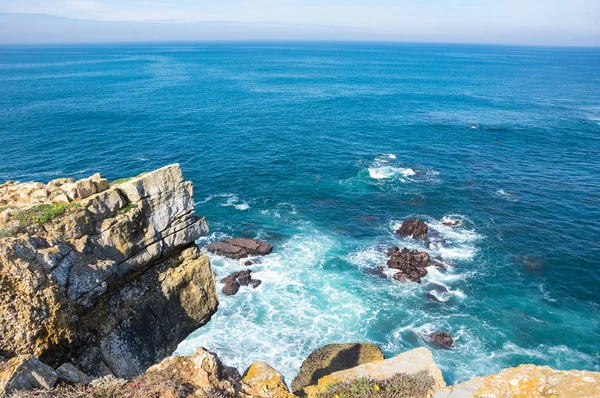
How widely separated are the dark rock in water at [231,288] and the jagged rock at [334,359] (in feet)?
43.4

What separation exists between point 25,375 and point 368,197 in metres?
57.2

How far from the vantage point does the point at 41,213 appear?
56.3ft

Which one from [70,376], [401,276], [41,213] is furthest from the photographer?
[401,276]

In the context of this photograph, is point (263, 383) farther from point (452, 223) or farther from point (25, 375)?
point (452, 223)

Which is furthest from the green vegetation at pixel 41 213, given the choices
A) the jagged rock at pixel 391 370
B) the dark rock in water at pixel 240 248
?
the dark rock in water at pixel 240 248

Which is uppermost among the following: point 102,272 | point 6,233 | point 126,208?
point 6,233

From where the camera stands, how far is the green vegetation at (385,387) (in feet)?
55.0

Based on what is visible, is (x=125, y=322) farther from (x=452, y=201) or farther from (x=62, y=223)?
(x=452, y=201)

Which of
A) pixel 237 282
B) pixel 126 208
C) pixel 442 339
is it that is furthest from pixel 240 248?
pixel 126 208

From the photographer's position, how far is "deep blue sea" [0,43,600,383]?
1545 inches

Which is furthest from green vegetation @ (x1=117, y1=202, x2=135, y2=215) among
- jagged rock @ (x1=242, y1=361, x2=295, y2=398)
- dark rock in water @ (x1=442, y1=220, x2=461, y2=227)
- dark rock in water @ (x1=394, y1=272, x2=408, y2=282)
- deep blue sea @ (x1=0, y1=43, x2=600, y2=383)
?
dark rock in water @ (x1=442, y1=220, x2=461, y2=227)

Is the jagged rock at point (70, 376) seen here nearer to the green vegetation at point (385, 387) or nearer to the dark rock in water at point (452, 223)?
the green vegetation at point (385, 387)

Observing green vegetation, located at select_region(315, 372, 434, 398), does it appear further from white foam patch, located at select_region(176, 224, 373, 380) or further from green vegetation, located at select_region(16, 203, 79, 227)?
white foam patch, located at select_region(176, 224, 373, 380)

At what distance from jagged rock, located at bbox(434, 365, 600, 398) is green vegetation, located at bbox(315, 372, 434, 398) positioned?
2.56ft
